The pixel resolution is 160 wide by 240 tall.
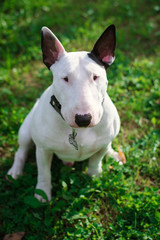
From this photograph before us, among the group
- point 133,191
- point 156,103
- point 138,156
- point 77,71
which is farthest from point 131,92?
point 77,71

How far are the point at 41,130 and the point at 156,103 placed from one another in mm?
1984

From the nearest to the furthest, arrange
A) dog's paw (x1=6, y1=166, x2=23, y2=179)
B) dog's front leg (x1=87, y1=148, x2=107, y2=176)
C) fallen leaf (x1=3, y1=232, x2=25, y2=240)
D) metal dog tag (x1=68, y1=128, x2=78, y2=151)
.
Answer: metal dog tag (x1=68, y1=128, x2=78, y2=151) < fallen leaf (x1=3, y1=232, x2=25, y2=240) < dog's front leg (x1=87, y1=148, x2=107, y2=176) < dog's paw (x1=6, y1=166, x2=23, y2=179)

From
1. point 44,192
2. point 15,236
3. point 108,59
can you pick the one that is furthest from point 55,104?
point 15,236

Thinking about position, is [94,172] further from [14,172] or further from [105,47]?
[105,47]

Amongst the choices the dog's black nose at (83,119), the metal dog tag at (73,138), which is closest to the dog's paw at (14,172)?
the metal dog tag at (73,138)

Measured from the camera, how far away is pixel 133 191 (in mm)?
2883

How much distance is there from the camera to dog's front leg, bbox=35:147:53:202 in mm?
2578

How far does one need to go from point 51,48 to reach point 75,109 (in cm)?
56

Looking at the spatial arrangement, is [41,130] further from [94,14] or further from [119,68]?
[94,14]

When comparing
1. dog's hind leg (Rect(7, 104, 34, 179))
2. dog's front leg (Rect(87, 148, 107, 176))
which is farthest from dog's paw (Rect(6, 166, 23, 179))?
dog's front leg (Rect(87, 148, 107, 176))

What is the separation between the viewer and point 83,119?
5.95 feet

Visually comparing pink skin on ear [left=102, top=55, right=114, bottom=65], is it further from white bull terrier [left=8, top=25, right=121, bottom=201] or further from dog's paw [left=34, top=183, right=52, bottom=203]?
dog's paw [left=34, top=183, right=52, bottom=203]

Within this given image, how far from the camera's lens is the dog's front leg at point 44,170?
2578mm

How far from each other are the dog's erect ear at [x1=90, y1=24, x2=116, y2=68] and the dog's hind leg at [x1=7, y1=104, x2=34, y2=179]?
114 cm
